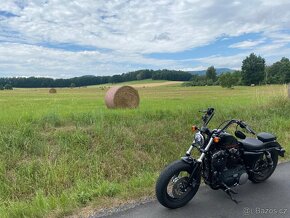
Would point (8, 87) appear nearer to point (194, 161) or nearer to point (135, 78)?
point (135, 78)

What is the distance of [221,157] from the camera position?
438 centimetres

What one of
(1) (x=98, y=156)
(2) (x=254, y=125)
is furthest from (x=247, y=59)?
(1) (x=98, y=156)

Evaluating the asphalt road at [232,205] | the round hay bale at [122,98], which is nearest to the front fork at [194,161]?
the asphalt road at [232,205]

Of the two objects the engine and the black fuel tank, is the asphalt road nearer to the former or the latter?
the engine

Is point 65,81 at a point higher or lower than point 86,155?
higher

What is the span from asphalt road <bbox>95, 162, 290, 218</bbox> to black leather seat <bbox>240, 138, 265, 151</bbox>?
2.04 feet

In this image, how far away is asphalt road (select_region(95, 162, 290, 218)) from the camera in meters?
3.91

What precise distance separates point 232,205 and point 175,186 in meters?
0.79

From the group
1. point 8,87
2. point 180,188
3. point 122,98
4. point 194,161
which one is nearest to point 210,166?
point 194,161

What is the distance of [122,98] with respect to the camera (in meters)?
13.2

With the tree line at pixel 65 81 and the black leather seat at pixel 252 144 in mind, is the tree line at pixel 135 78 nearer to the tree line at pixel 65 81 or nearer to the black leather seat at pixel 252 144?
the tree line at pixel 65 81

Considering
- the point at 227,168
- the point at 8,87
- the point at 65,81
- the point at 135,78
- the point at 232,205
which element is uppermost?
the point at 135,78

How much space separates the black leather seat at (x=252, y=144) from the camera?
471cm

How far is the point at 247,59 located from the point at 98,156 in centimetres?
6582
